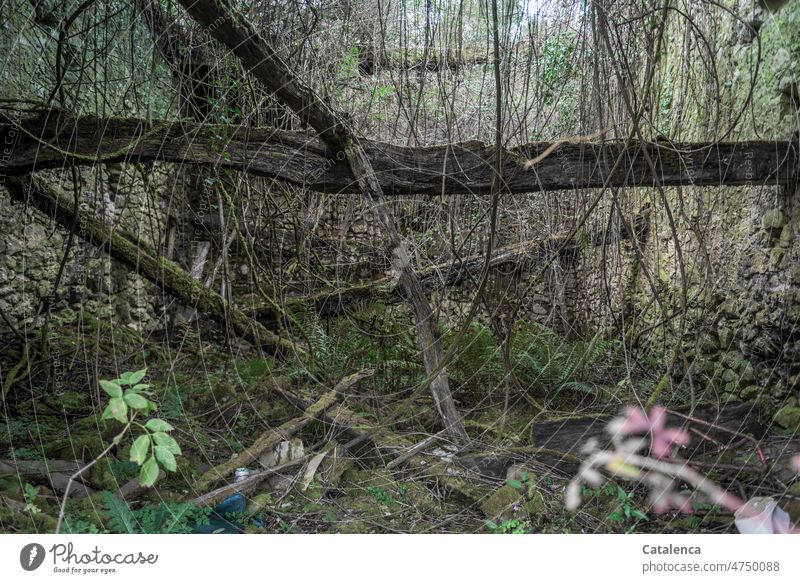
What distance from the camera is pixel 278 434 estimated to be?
1.70 metres

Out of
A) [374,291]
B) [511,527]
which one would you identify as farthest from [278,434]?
[374,291]

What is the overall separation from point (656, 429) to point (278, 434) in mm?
1138

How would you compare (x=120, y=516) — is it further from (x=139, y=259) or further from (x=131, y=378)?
(x=139, y=259)

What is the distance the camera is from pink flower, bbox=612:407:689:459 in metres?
1.34

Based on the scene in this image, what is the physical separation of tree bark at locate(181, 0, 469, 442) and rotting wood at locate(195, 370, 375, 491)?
1.33 feet

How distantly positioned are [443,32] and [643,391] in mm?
1289

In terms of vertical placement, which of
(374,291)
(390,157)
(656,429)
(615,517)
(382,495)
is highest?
(390,157)

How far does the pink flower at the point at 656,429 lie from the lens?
134 cm

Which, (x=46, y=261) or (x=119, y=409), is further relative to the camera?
(x=46, y=261)

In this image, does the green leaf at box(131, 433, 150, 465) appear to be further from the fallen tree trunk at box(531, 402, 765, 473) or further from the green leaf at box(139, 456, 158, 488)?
the fallen tree trunk at box(531, 402, 765, 473)

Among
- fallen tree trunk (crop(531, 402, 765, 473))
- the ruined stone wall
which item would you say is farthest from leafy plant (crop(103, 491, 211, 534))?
the ruined stone wall
